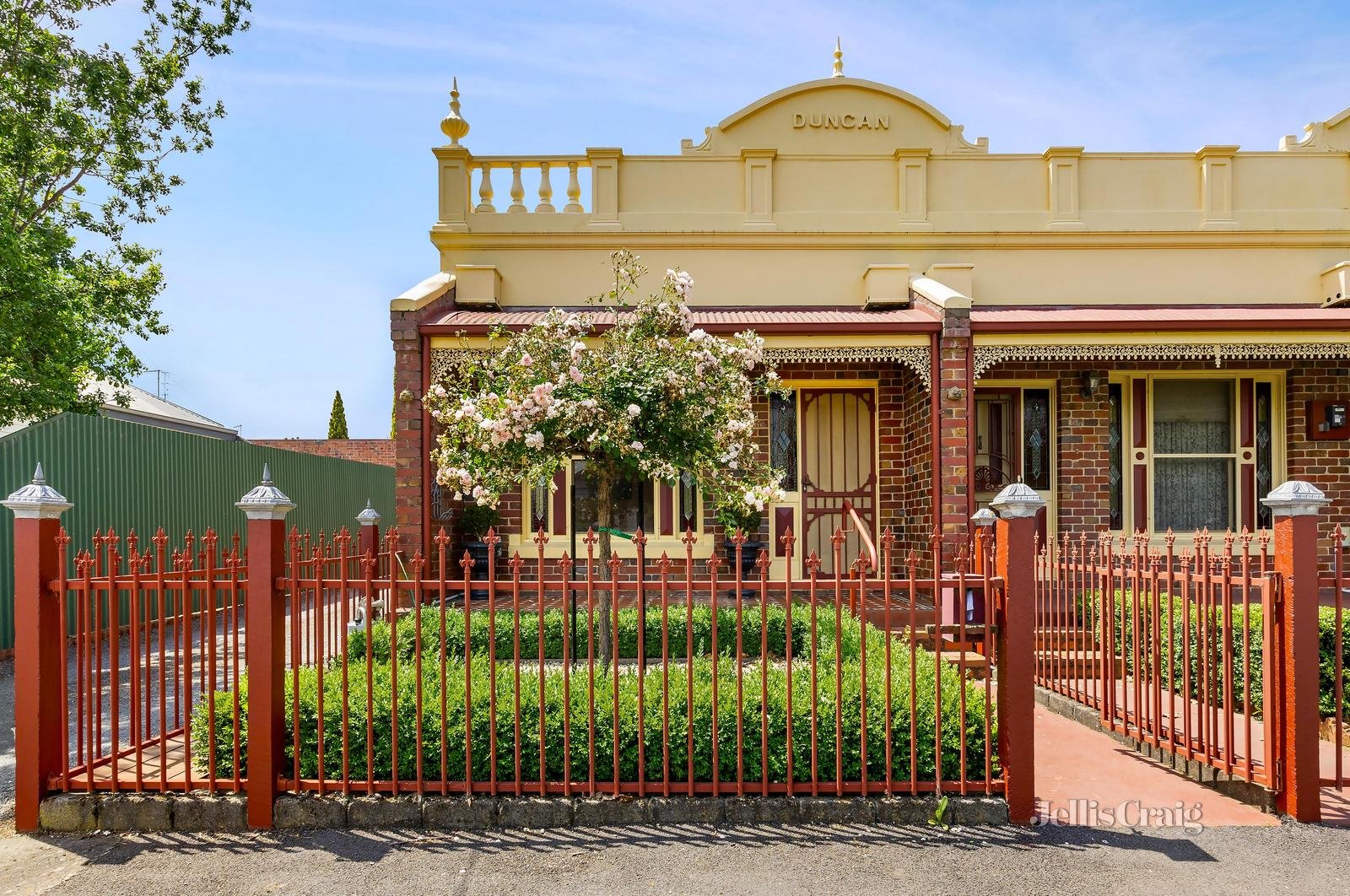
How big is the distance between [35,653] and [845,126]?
9.95 m

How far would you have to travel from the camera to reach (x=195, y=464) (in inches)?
464

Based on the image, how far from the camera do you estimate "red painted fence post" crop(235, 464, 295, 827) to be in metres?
4.20

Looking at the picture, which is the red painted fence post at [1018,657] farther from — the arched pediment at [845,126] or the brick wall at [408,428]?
the arched pediment at [845,126]

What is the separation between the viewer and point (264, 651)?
4266 mm

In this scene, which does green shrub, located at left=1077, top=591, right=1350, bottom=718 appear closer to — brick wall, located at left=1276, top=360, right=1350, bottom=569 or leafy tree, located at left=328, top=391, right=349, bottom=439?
brick wall, located at left=1276, top=360, right=1350, bottom=569

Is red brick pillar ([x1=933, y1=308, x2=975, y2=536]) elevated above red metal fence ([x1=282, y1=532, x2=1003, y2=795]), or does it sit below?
above

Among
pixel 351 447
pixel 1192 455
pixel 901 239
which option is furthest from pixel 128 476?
pixel 351 447

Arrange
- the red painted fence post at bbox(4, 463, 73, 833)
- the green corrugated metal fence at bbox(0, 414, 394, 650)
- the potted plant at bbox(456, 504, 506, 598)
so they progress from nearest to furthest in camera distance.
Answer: the red painted fence post at bbox(4, 463, 73, 833), the green corrugated metal fence at bbox(0, 414, 394, 650), the potted plant at bbox(456, 504, 506, 598)

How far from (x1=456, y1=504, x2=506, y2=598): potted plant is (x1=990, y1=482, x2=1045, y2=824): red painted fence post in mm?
6388

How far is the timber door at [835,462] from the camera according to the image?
35.8 ft

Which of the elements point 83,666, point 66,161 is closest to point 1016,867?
point 83,666

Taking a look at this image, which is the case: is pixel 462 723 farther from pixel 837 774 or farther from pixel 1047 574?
pixel 1047 574

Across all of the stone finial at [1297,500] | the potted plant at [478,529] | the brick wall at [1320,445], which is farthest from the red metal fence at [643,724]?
the brick wall at [1320,445]

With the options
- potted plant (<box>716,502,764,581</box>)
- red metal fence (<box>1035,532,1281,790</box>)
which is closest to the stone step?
red metal fence (<box>1035,532,1281,790</box>)
